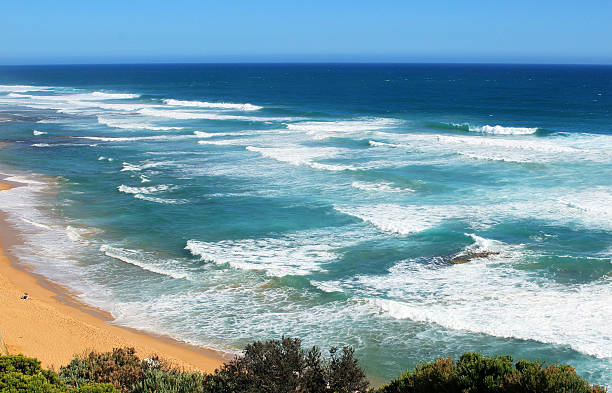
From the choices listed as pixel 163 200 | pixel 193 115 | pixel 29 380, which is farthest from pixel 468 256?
pixel 193 115

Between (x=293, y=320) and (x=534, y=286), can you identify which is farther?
(x=534, y=286)

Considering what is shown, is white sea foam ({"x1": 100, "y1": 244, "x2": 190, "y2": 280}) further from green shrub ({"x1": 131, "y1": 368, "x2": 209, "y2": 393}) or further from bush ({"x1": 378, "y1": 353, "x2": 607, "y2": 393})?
bush ({"x1": 378, "y1": 353, "x2": 607, "y2": 393})

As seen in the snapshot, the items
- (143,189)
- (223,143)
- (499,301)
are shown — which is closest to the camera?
(499,301)

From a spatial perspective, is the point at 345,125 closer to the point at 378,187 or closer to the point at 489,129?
the point at 489,129

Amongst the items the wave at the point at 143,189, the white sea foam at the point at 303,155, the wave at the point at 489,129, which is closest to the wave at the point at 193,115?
the wave at the point at 489,129

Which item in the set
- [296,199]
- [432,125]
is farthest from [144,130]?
[296,199]

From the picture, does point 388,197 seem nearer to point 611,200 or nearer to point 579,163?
point 611,200

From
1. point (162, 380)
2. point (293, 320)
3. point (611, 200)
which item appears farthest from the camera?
point (611, 200)
